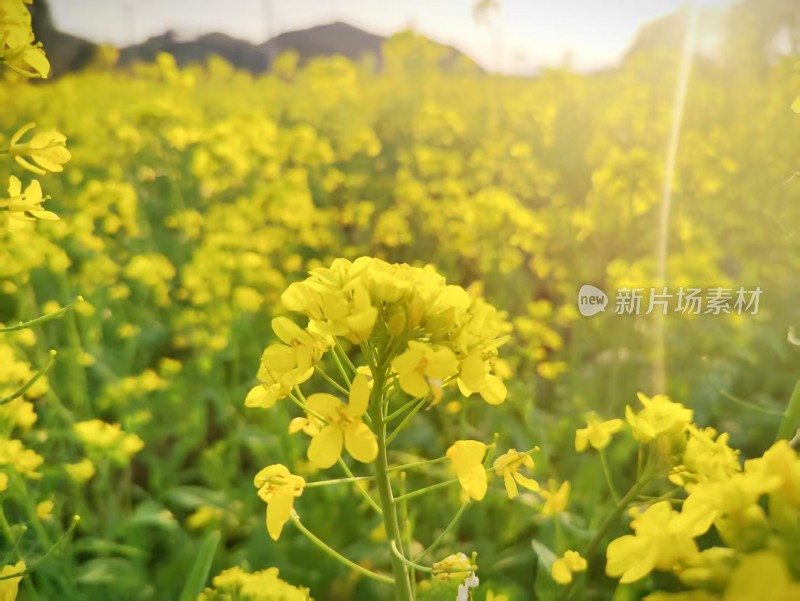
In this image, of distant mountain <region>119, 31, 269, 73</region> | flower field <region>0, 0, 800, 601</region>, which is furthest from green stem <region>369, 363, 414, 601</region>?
distant mountain <region>119, 31, 269, 73</region>

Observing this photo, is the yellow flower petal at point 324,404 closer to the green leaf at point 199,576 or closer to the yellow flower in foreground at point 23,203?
the yellow flower in foreground at point 23,203

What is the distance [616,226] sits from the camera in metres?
2.52

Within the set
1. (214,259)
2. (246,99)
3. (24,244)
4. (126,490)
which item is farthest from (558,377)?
(246,99)

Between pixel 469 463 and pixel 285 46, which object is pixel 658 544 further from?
pixel 285 46

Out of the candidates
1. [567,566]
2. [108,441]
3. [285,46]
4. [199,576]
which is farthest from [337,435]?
[285,46]

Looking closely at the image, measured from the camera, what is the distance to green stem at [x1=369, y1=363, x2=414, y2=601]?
692 millimetres

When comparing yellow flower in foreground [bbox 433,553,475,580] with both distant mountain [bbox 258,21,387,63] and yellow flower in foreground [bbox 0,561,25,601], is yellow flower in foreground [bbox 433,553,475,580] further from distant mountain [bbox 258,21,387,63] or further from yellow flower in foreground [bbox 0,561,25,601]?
distant mountain [bbox 258,21,387,63]

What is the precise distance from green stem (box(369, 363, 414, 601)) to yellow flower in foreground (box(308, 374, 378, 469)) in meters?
0.07

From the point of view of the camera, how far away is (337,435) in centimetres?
62

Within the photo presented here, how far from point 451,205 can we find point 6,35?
2.16 m

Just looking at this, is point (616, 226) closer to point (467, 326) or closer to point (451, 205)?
point (451, 205)

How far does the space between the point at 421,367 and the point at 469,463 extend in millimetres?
135

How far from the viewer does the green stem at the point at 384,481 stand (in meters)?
0.69

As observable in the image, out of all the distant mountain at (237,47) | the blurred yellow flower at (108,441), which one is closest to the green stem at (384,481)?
the blurred yellow flower at (108,441)
